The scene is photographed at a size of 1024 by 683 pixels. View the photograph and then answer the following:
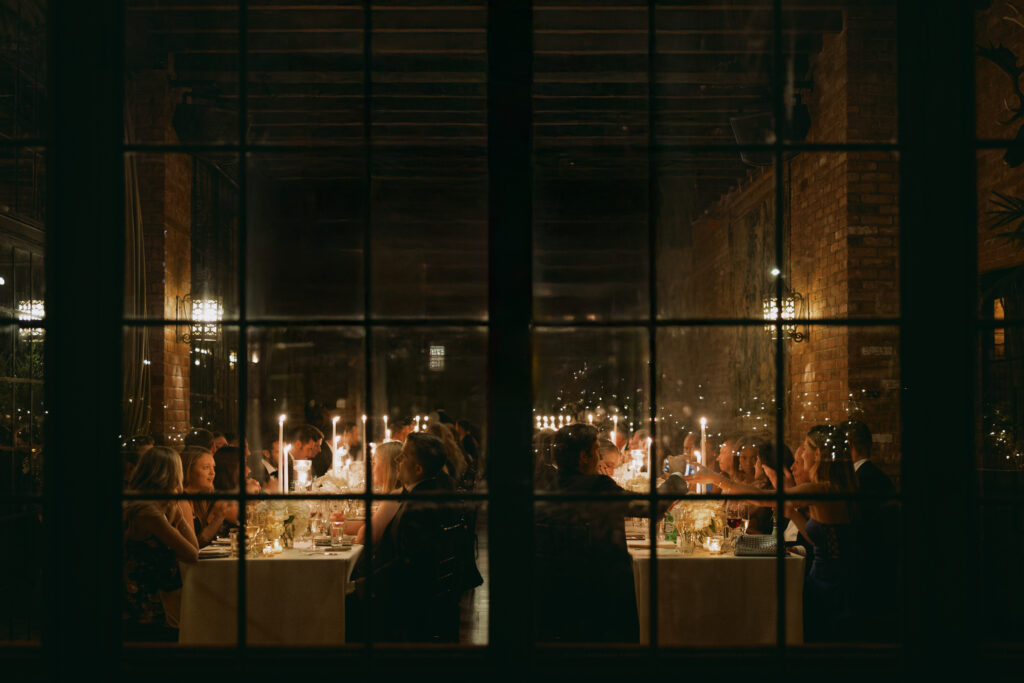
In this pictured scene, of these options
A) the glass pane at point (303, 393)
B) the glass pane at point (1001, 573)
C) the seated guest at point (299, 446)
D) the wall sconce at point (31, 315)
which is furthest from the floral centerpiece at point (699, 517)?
the wall sconce at point (31, 315)

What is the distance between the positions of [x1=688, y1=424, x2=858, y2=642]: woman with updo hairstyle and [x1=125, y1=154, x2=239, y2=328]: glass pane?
1.82m

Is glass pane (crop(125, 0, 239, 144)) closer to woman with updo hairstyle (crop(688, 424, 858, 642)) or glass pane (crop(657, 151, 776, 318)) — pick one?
glass pane (crop(657, 151, 776, 318))

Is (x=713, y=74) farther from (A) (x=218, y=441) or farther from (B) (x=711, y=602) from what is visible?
(A) (x=218, y=441)

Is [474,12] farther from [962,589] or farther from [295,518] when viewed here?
[962,589]

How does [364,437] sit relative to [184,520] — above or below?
above

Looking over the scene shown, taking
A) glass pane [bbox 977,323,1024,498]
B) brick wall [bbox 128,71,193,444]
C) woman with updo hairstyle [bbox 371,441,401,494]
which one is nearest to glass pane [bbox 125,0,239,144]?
brick wall [bbox 128,71,193,444]

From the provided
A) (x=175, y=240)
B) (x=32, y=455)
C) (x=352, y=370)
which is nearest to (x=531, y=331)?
(x=352, y=370)

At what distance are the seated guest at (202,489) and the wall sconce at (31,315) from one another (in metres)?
0.68

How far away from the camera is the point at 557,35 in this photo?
2938 millimetres

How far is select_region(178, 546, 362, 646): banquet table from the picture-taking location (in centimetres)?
283

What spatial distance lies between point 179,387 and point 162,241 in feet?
1.71

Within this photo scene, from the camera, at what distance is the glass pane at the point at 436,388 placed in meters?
2.85

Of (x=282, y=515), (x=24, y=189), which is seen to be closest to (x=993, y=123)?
(x=282, y=515)

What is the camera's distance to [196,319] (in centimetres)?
291
